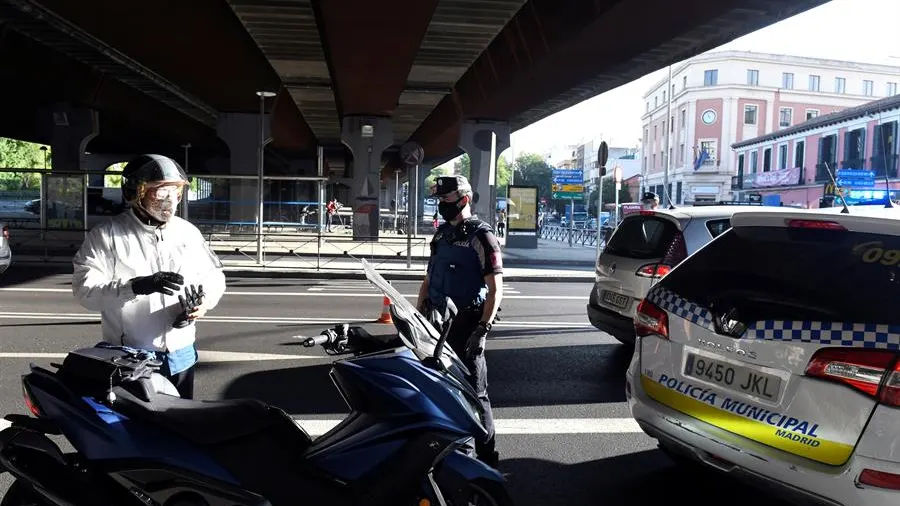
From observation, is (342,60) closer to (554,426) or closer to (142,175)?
(554,426)

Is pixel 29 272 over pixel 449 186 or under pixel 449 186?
under

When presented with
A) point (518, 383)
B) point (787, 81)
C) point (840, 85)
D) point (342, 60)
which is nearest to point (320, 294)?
point (342, 60)

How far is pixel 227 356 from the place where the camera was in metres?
7.20

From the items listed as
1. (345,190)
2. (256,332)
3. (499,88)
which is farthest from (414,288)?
(345,190)

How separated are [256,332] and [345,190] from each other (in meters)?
72.2

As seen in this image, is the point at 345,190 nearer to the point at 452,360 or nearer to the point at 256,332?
the point at 256,332

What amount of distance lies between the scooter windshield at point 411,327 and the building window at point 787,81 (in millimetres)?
72494

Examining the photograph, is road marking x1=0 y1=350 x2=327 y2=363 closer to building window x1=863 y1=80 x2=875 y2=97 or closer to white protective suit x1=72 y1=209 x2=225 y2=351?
white protective suit x1=72 y1=209 x2=225 y2=351

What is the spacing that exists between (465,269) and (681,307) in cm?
127

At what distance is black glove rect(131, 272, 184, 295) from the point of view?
2830mm

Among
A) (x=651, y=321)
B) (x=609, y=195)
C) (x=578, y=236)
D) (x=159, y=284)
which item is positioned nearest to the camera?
(x=159, y=284)

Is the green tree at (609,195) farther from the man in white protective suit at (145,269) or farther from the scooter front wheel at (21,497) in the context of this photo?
the scooter front wheel at (21,497)

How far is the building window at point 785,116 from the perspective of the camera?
65500 mm

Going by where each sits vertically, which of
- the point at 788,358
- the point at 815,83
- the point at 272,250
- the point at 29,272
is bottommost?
the point at 29,272
